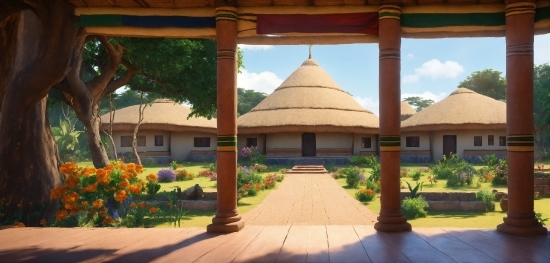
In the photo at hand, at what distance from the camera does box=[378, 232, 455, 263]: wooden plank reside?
4.12 metres

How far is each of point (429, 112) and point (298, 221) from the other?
2412 cm

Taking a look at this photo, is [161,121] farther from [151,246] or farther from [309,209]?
[151,246]

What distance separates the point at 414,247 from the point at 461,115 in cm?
2599

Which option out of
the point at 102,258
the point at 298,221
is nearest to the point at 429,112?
the point at 298,221

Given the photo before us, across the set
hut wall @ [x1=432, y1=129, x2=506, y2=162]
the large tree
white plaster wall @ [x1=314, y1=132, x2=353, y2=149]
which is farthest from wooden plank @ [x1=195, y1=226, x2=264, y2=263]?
hut wall @ [x1=432, y1=129, x2=506, y2=162]

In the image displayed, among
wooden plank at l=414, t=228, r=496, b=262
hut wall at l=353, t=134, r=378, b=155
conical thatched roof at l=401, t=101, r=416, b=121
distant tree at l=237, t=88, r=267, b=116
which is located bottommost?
wooden plank at l=414, t=228, r=496, b=262

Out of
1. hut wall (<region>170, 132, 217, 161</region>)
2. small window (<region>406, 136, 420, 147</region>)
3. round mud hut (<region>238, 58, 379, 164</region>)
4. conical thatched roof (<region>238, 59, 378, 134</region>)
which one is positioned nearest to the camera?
conical thatched roof (<region>238, 59, 378, 134</region>)

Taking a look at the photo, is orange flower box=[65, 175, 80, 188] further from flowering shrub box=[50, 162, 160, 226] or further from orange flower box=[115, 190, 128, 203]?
orange flower box=[115, 190, 128, 203]

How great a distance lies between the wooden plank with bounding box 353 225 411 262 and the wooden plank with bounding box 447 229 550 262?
0.92 m

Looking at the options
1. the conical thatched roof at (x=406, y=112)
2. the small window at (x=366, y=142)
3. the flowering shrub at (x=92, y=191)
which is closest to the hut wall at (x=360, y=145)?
the small window at (x=366, y=142)

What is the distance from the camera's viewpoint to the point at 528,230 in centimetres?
511

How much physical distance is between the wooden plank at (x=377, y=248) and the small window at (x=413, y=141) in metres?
26.4

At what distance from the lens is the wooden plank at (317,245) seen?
13.8 ft

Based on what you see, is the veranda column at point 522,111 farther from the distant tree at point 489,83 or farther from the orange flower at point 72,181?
the distant tree at point 489,83
